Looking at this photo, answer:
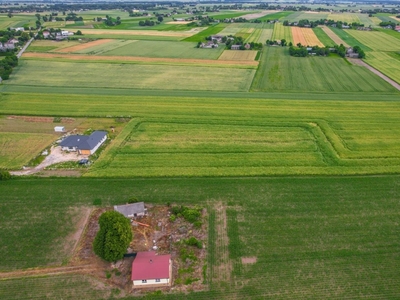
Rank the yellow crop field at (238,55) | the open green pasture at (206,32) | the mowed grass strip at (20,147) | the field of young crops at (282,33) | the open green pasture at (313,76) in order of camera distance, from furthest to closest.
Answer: the field of young crops at (282,33) → the open green pasture at (206,32) → the yellow crop field at (238,55) → the open green pasture at (313,76) → the mowed grass strip at (20,147)

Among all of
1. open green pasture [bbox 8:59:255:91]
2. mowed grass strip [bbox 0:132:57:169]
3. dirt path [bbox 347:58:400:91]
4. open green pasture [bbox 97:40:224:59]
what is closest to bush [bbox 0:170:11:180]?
mowed grass strip [bbox 0:132:57:169]

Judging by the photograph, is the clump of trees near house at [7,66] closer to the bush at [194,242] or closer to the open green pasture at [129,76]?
the open green pasture at [129,76]

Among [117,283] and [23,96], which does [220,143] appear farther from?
[23,96]

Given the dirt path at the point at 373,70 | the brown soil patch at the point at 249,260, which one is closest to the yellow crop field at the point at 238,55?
the dirt path at the point at 373,70

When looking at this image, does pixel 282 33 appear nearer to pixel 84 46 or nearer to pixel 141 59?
pixel 141 59

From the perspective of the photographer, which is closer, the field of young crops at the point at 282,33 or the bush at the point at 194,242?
the bush at the point at 194,242

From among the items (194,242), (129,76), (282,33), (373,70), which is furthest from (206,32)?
(194,242)

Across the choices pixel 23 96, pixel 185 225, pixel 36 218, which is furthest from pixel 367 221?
pixel 23 96

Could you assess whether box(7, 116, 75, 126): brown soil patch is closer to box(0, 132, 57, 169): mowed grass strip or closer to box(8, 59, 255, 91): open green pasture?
box(0, 132, 57, 169): mowed grass strip
